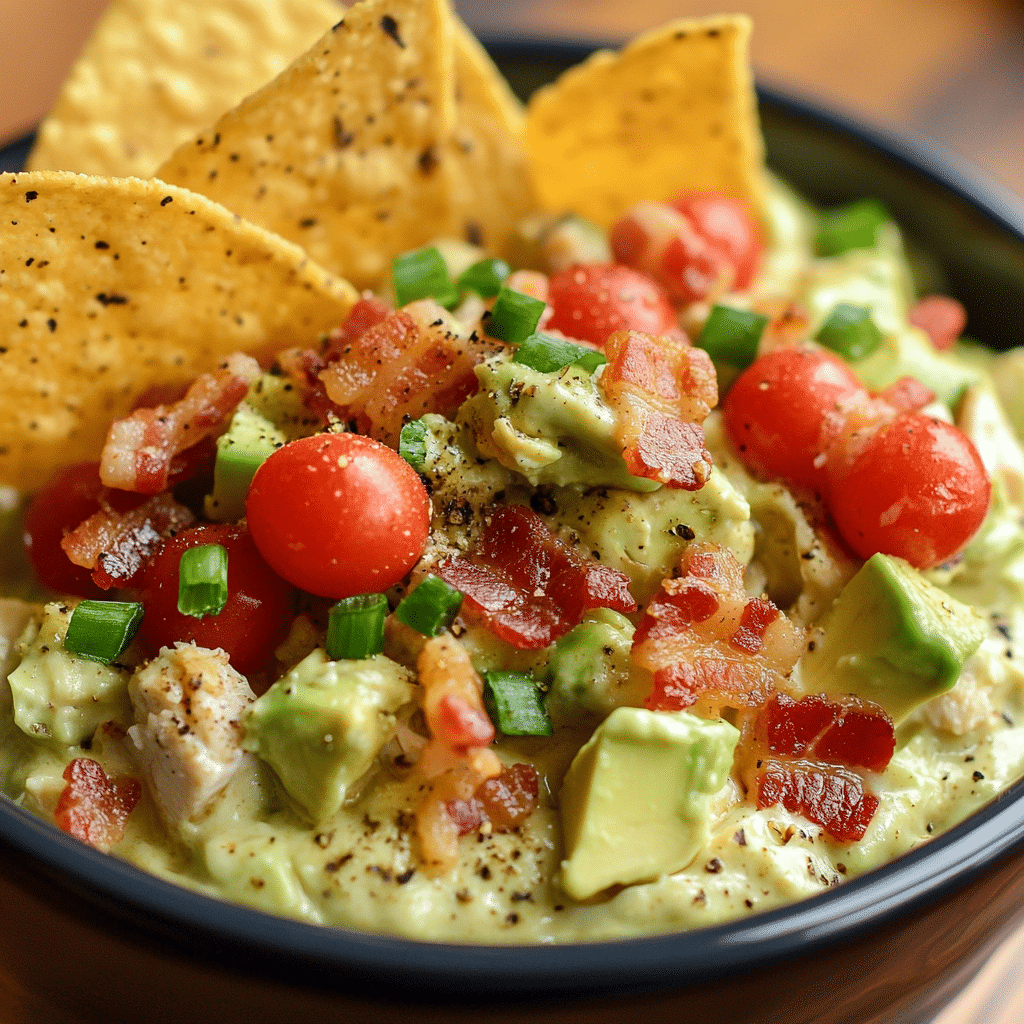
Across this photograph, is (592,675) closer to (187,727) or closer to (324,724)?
(324,724)

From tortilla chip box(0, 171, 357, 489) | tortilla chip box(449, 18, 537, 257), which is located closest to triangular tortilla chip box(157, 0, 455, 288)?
tortilla chip box(449, 18, 537, 257)

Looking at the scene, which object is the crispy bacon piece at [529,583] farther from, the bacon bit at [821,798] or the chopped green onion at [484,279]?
the chopped green onion at [484,279]

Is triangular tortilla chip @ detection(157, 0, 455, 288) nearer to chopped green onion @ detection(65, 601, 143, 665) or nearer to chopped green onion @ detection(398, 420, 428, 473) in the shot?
chopped green onion @ detection(398, 420, 428, 473)

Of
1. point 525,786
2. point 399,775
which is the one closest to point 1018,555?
point 525,786

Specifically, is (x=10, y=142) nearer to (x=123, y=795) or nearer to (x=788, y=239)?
(x=123, y=795)

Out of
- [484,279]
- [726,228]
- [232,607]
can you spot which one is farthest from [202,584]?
[726,228]
